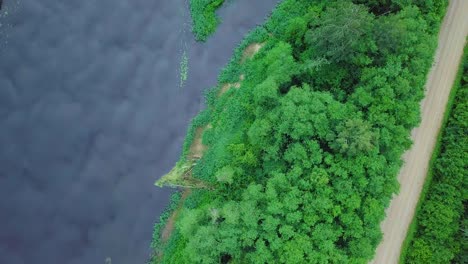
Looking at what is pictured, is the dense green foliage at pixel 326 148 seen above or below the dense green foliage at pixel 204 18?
below

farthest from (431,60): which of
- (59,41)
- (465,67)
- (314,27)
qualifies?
(59,41)

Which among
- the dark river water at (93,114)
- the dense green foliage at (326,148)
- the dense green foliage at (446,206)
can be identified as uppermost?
the dark river water at (93,114)

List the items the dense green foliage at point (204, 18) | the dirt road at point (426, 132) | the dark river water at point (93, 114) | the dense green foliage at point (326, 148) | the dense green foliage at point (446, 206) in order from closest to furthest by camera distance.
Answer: the dense green foliage at point (326, 148) → the dense green foliage at point (446, 206) → the dirt road at point (426, 132) → the dark river water at point (93, 114) → the dense green foliage at point (204, 18)

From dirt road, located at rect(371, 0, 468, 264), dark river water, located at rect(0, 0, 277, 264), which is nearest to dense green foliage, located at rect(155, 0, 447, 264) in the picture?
dirt road, located at rect(371, 0, 468, 264)

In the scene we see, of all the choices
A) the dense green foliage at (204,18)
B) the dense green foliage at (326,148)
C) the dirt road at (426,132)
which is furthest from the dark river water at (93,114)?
the dirt road at (426,132)

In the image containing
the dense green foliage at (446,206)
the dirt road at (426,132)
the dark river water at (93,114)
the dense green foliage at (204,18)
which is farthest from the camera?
the dense green foliage at (204,18)

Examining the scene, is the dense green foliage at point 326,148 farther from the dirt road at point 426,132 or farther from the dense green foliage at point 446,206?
the dense green foliage at point 446,206

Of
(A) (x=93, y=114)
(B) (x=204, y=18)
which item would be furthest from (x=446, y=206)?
(A) (x=93, y=114)

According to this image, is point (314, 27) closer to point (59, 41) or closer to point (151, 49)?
point (151, 49)
